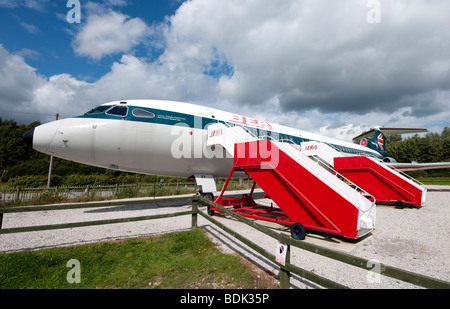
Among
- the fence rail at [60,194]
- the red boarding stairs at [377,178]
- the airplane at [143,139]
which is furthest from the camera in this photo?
the fence rail at [60,194]

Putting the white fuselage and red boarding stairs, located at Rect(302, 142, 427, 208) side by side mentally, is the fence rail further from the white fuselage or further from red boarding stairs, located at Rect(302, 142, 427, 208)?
red boarding stairs, located at Rect(302, 142, 427, 208)

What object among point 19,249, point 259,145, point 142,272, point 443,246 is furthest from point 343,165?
point 19,249

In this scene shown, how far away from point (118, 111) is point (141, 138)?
56.1 inches

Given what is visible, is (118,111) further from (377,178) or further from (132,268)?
(377,178)

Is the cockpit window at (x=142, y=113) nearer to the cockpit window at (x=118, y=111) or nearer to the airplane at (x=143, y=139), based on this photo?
the airplane at (x=143, y=139)

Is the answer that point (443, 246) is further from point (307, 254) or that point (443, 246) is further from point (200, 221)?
point (200, 221)

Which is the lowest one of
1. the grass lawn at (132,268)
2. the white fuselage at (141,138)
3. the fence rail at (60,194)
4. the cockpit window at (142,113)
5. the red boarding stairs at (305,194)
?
the fence rail at (60,194)

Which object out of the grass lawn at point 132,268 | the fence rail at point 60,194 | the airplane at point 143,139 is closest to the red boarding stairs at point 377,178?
the airplane at point 143,139

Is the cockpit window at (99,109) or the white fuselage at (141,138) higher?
the cockpit window at (99,109)

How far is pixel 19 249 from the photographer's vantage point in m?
5.06

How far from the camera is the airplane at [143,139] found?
782 cm

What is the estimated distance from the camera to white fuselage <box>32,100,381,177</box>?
309 inches

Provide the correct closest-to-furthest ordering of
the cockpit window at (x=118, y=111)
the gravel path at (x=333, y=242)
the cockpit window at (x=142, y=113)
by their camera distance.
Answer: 1. the gravel path at (x=333, y=242)
2. the cockpit window at (x=118, y=111)
3. the cockpit window at (x=142, y=113)
